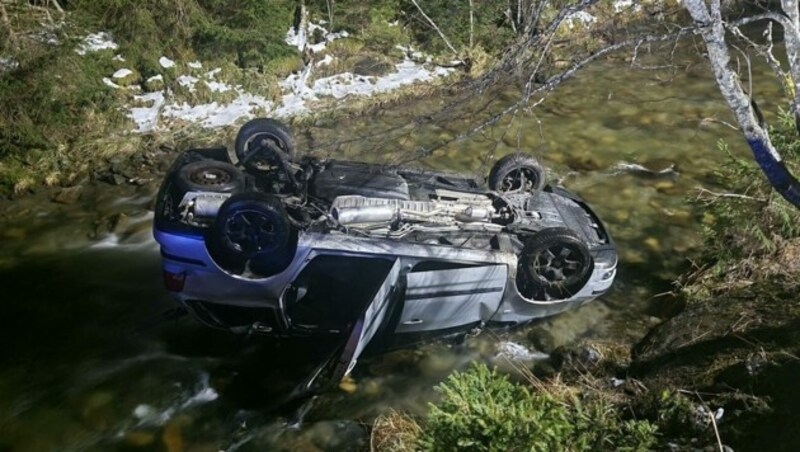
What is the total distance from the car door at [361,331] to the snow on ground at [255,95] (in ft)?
24.8

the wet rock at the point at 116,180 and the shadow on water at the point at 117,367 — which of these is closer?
the shadow on water at the point at 117,367

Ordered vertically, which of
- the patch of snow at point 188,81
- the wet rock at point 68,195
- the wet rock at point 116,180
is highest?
the patch of snow at point 188,81

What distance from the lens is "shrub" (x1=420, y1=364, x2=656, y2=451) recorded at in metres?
3.53

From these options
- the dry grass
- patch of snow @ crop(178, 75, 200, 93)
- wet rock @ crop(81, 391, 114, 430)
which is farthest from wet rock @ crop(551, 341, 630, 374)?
patch of snow @ crop(178, 75, 200, 93)

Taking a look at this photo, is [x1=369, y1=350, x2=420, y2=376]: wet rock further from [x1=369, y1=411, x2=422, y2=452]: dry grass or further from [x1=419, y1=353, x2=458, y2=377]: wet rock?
[x1=369, y1=411, x2=422, y2=452]: dry grass

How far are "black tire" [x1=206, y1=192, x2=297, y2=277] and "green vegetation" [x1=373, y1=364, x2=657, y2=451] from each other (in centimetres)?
212

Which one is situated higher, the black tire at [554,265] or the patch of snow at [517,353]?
the black tire at [554,265]

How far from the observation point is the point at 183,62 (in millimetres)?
12695

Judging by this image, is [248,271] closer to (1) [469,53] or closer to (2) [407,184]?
(2) [407,184]

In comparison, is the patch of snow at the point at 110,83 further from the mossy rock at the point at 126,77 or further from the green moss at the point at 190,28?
the green moss at the point at 190,28

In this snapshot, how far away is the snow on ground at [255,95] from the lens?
1191 centimetres

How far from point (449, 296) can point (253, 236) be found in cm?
182

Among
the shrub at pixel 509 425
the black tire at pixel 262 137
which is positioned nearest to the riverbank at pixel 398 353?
the shrub at pixel 509 425

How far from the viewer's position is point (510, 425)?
3.50m
